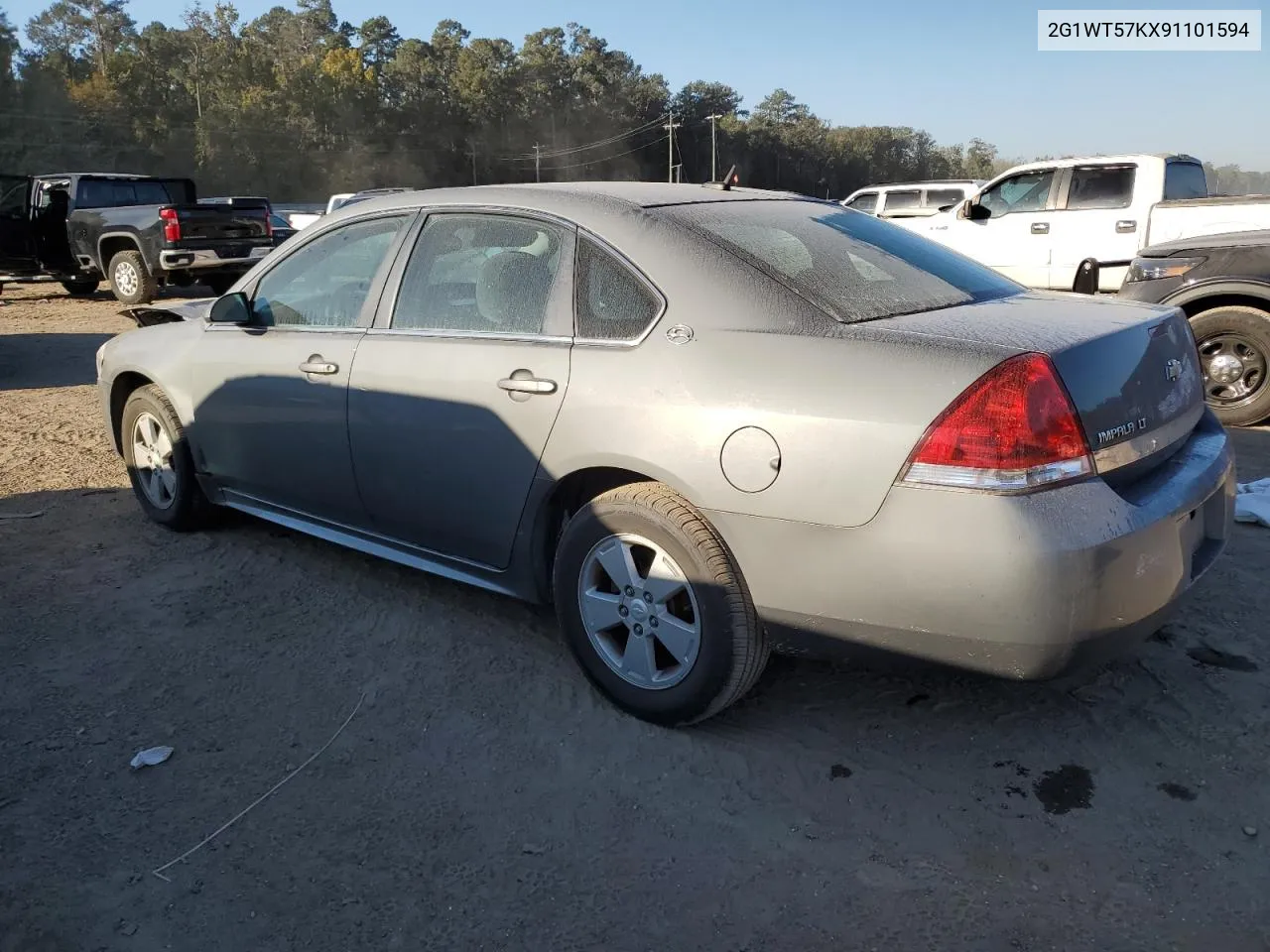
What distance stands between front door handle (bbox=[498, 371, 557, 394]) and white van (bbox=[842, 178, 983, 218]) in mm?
15869

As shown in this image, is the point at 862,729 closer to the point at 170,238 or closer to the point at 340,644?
the point at 340,644

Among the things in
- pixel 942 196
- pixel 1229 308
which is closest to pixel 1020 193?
pixel 1229 308

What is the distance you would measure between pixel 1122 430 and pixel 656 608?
1.36m

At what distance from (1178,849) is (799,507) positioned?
1248 millimetres

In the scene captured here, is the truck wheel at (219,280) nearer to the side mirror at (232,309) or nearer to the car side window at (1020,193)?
the car side window at (1020,193)

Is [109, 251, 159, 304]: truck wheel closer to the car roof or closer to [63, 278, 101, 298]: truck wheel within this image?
[63, 278, 101, 298]: truck wheel

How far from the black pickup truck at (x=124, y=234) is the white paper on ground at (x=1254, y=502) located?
12588 mm

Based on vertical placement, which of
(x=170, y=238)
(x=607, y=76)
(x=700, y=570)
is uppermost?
(x=607, y=76)

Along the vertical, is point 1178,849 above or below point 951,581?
below

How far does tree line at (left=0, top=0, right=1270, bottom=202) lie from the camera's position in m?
55.5

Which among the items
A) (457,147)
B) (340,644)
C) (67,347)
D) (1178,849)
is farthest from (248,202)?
(457,147)

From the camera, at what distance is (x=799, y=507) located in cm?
260

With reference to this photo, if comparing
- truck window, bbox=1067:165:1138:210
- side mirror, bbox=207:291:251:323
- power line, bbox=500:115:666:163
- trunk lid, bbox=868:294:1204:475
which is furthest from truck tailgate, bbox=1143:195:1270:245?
power line, bbox=500:115:666:163

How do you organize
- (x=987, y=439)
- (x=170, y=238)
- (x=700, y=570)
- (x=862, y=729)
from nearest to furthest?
1. (x=987, y=439)
2. (x=700, y=570)
3. (x=862, y=729)
4. (x=170, y=238)
